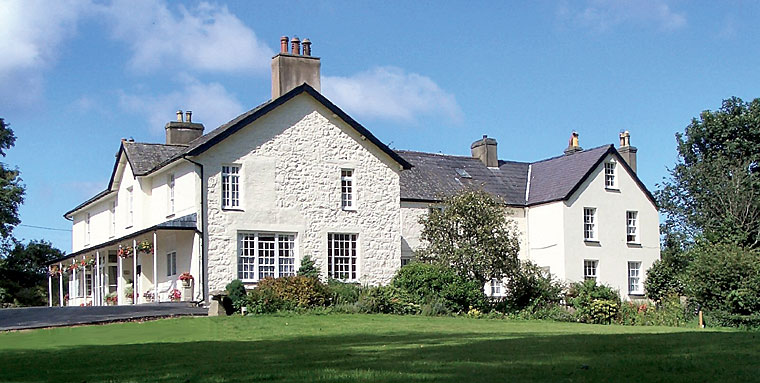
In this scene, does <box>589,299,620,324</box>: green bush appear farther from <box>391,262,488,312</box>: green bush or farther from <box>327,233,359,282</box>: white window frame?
<box>327,233,359,282</box>: white window frame

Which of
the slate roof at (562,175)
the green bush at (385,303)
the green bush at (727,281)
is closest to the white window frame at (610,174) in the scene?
the slate roof at (562,175)

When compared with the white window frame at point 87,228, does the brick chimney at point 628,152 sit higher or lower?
higher

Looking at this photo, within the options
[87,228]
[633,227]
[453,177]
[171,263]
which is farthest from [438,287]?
[87,228]

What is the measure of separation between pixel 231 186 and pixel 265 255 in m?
2.73

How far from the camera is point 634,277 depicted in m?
43.3

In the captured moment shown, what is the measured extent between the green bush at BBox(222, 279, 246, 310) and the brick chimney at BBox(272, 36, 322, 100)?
8.88 metres

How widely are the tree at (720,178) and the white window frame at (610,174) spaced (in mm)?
7152

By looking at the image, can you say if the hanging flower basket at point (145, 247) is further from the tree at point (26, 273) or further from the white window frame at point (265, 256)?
the tree at point (26, 273)

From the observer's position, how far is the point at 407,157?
1702 inches

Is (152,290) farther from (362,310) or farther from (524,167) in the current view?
(524,167)

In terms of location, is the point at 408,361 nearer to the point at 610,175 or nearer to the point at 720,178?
the point at 610,175

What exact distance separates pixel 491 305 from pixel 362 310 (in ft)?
20.3

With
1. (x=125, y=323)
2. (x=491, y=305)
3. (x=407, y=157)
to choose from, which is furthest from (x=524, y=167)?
(x=125, y=323)

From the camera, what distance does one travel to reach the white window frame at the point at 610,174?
140 feet
